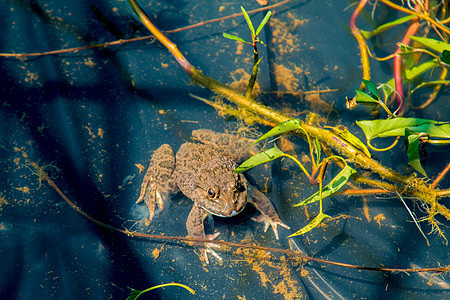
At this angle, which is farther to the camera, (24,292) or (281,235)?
(281,235)

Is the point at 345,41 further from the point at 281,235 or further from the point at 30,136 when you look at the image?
the point at 30,136

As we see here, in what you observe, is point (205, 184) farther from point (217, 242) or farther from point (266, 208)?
point (266, 208)

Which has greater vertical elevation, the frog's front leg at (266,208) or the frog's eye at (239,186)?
the frog's eye at (239,186)

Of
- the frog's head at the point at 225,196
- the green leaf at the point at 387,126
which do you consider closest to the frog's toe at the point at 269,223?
the frog's head at the point at 225,196

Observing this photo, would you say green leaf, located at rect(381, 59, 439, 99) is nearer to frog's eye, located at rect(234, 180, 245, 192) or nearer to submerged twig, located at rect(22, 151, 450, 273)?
submerged twig, located at rect(22, 151, 450, 273)

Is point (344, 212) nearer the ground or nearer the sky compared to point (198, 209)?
nearer the ground

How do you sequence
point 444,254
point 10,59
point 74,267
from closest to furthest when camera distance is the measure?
point 74,267, point 444,254, point 10,59

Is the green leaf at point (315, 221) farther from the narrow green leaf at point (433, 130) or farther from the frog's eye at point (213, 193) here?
the narrow green leaf at point (433, 130)

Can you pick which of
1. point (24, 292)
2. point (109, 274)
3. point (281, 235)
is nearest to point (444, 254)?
point (281, 235)

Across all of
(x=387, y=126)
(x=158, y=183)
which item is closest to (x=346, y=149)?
(x=387, y=126)
